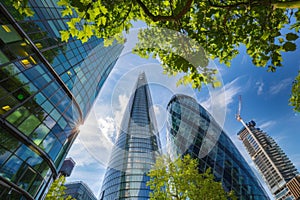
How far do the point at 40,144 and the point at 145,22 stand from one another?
11671mm

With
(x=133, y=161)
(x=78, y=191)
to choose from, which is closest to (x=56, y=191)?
(x=133, y=161)

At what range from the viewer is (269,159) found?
421ft

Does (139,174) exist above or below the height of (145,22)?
above

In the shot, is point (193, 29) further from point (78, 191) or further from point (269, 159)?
point (269, 159)

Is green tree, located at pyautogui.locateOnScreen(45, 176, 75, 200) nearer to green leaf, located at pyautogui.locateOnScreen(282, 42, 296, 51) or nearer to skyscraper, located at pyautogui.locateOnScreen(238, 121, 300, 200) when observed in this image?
green leaf, located at pyautogui.locateOnScreen(282, 42, 296, 51)

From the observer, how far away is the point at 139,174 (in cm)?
4500

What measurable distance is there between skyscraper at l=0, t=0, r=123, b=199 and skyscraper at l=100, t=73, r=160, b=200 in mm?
17248

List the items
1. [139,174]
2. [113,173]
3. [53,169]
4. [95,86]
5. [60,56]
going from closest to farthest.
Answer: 1. [53,169]
2. [60,56]
3. [95,86]
4. [139,174]
5. [113,173]

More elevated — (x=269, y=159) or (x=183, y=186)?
(x=269, y=159)

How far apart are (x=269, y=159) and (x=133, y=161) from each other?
13202 centimetres

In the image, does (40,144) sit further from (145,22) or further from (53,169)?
(145,22)

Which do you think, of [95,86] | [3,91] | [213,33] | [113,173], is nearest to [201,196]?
[213,33]

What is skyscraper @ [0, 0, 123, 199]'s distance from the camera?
31.2 ft

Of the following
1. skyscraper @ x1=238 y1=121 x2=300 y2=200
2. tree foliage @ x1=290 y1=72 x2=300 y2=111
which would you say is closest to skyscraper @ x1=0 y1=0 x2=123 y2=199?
tree foliage @ x1=290 y1=72 x2=300 y2=111
